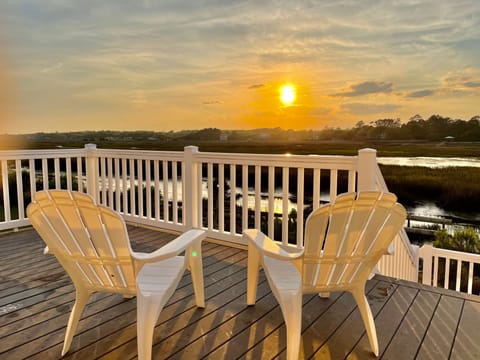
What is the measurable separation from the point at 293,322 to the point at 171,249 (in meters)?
0.79

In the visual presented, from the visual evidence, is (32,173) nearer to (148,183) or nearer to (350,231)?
(148,183)

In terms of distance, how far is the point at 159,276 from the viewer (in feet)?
7.13

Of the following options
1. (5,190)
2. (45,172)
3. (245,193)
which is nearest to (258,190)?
(245,193)

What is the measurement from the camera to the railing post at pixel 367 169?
303 cm

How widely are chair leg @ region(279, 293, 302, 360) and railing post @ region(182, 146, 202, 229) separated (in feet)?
8.85

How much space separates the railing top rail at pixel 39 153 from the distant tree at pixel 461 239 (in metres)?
8.24

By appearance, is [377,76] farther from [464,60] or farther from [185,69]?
[185,69]

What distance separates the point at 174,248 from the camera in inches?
81.8

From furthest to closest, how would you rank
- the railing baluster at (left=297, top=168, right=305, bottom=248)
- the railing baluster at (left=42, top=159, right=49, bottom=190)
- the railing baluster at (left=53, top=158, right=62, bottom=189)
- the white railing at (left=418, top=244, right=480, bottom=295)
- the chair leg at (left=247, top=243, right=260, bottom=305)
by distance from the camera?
the railing baluster at (left=53, top=158, right=62, bottom=189)
the railing baluster at (left=42, top=159, right=49, bottom=190)
the white railing at (left=418, top=244, right=480, bottom=295)
the railing baluster at (left=297, top=168, right=305, bottom=248)
the chair leg at (left=247, top=243, right=260, bottom=305)

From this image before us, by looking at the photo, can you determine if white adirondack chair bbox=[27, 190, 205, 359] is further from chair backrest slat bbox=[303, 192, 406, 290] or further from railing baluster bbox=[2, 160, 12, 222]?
railing baluster bbox=[2, 160, 12, 222]

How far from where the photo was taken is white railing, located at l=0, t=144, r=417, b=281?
3434 millimetres

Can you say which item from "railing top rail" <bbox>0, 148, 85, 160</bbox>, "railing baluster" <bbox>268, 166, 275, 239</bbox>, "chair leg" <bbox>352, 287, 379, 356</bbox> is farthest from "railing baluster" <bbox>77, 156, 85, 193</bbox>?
"chair leg" <bbox>352, 287, 379, 356</bbox>

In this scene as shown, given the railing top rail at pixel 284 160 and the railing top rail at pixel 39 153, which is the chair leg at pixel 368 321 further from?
the railing top rail at pixel 39 153

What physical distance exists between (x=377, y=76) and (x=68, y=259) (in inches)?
292
